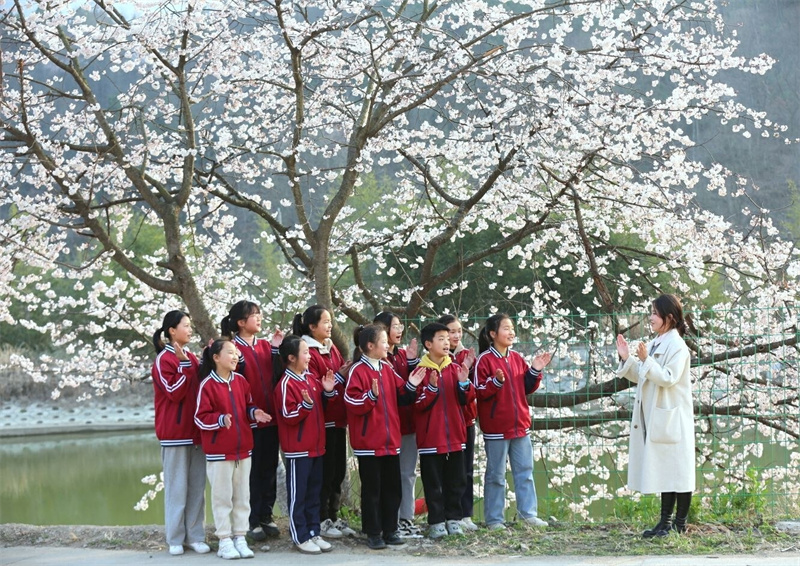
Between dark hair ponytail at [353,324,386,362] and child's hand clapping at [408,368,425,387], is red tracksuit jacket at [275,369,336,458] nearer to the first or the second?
dark hair ponytail at [353,324,386,362]

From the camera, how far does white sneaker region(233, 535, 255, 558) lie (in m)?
5.00

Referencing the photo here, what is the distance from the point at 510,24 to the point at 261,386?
3.27 m

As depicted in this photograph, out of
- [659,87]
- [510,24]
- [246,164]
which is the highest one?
[659,87]

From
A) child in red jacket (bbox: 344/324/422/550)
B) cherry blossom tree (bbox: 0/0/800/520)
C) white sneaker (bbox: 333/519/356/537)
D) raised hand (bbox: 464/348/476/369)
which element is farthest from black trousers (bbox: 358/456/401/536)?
cherry blossom tree (bbox: 0/0/800/520)

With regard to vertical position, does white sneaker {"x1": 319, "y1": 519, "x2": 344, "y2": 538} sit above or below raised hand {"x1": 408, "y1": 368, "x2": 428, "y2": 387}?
below

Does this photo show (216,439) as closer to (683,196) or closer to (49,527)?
(49,527)

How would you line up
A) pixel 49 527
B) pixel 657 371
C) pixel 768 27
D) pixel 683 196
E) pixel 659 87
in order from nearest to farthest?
pixel 657 371 < pixel 49 527 < pixel 683 196 < pixel 659 87 < pixel 768 27

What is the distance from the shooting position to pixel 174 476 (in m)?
5.22

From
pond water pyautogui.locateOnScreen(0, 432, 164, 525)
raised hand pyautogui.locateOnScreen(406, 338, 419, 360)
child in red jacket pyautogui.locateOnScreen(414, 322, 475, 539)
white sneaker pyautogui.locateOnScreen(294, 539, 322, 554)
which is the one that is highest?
raised hand pyautogui.locateOnScreen(406, 338, 419, 360)

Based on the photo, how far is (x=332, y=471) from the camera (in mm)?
5527

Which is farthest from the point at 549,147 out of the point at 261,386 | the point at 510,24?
the point at 261,386

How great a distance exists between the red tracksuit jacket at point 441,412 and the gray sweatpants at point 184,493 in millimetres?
1344

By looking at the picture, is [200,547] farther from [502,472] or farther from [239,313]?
[502,472]

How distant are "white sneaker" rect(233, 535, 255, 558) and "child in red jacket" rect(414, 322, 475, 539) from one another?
1.08 meters
